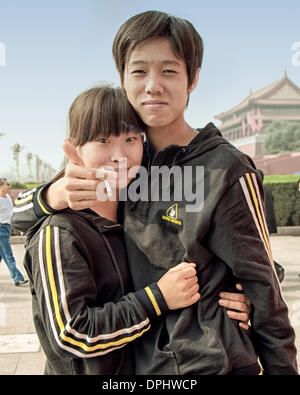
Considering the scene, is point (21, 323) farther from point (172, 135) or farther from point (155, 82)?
point (155, 82)

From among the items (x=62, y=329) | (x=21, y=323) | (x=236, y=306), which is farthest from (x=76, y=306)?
(x=21, y=323)

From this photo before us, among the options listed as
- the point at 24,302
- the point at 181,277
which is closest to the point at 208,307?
the point at 181,277

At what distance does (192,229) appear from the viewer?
1125 millimetres

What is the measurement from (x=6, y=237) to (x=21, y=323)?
214cm

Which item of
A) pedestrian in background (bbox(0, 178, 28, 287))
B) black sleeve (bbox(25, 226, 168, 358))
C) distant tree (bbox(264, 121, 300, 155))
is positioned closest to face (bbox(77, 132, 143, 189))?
black sleeve (bbox(25, 226, 168, 358))

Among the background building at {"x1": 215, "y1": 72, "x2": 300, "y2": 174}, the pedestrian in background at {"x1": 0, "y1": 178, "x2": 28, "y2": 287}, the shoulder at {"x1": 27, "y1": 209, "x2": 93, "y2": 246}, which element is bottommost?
the pedestrian in background at {"x1": 0, "y1": 178, "x2": 28, "y2": 287}

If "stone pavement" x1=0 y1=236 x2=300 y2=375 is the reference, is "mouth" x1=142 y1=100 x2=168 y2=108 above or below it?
above

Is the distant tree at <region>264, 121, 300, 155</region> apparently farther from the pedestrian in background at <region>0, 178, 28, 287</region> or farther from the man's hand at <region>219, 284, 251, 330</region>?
the man's hand at <region>219, 284, 251, 330</region>

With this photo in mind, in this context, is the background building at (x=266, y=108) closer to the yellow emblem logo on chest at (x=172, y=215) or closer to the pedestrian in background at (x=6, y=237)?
the pedestrian in background at (x=6, y=237)

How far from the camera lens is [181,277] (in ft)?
3.63

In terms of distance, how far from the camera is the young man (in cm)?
112

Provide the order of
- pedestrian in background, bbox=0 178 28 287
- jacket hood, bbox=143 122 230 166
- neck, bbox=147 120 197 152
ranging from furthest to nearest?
pedestrian in background, bbox=0 178 28 287 < neck, bbox=147 120 197 152 < jacket hood, bbox=143 122 230 166
